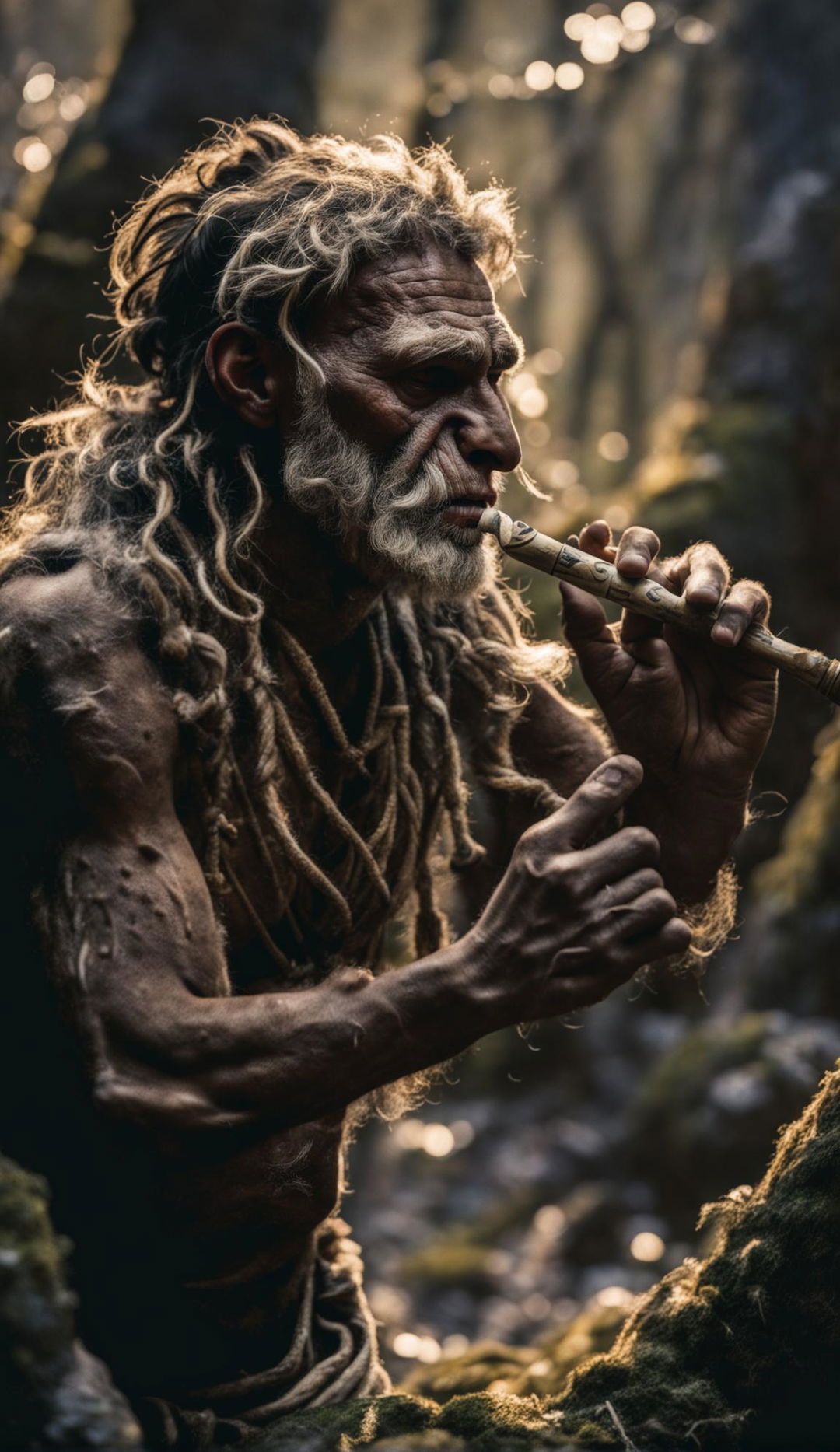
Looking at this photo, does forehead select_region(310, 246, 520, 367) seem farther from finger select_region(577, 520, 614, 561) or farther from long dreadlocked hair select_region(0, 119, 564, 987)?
finger select_region(577, 520, 614, 561)

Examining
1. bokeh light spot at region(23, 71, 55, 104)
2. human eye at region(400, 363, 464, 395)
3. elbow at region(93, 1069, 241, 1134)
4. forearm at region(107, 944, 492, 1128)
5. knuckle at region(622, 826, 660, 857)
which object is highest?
bokeh light spot at region(23, 71, 55, 104)

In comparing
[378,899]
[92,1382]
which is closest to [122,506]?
[378,899]

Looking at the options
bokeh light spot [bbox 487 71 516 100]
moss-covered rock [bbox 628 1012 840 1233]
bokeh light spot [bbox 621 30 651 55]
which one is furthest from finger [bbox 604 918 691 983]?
bokeh light spot [bbox 621 30 651 55]

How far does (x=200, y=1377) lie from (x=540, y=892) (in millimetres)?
1300

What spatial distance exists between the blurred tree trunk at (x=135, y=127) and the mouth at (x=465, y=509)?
4.56 meters

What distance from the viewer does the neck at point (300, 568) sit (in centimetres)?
314

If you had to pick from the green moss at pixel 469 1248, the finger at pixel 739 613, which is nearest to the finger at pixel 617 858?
the finger at pixel 739 613

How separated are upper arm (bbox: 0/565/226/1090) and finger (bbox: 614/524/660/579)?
3.11ft

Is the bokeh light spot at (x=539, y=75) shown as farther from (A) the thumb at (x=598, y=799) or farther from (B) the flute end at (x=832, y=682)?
(A) the thumb at (x=598, y=799)

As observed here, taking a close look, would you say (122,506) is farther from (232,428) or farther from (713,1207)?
(713,1207)

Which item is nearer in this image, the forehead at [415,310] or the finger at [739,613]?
the finger at [739,613]

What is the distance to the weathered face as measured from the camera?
3.05 m

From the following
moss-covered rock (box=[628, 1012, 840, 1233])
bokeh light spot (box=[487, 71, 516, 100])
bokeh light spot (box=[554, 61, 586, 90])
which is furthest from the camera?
bokeh light spot (box=[554, 61, 586, 90])

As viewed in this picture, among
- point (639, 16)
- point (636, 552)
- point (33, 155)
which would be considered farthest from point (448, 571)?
point (639, 16)
